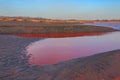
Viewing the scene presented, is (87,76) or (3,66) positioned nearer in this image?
(87,76)

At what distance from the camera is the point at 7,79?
10.8 metres

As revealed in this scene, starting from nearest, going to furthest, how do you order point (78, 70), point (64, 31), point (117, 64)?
point (78, 70), point (117, 64), point (64, 31)

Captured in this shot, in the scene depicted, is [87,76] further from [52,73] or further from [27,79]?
[27,79]

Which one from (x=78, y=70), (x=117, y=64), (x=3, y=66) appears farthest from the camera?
(x=3, y=66)

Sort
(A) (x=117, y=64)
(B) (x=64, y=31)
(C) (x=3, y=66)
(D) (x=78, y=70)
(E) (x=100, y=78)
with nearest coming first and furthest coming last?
1. (E) (x=100, y=78)
2. (D) (x=78, y=70)
3. (A) (x=117, y=64)
4. (C) (x=3, y=66)
5. (B) (x=64, y=31)

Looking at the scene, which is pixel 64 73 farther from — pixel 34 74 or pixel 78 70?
pixel 34 74

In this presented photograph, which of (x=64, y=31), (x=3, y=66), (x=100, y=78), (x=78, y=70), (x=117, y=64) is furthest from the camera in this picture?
(x=64, y=31)

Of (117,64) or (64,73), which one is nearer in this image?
(64,73)

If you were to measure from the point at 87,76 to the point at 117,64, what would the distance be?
8.13ft

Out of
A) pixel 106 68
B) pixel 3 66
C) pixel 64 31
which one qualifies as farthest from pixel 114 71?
pixel 64 31

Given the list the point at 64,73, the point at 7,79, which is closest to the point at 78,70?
the point at 64,73

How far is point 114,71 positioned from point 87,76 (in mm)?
1567

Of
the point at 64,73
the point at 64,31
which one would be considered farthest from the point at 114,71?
the point at 64,31

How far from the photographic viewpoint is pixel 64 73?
1076cm
